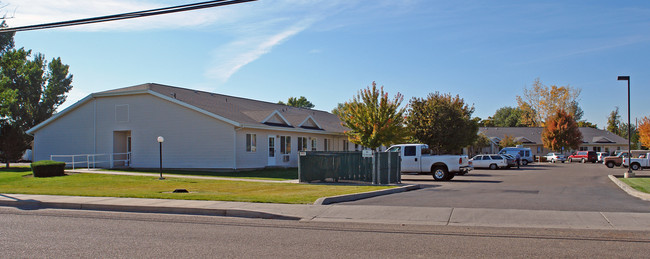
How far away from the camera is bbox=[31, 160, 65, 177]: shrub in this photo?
2523 cm

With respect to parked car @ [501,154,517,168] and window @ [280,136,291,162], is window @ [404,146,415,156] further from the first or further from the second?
parked car @ [501,154,517,168]

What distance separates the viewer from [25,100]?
60250 millimetres

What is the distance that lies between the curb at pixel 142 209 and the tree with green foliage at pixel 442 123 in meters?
33.1

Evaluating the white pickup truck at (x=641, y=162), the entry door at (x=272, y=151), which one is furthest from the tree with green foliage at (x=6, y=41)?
the white pickup truck at (x=641, y=162)

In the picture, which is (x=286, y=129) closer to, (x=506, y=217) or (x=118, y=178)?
(x=118, y=178)

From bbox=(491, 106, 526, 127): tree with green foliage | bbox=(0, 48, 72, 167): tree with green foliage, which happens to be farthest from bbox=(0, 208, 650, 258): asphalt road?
bbox=(491, 106, 526, 127): tree with green foliage

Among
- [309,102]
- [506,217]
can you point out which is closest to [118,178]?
[506,217]

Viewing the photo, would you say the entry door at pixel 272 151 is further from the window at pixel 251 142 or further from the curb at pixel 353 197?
the curb at pixel 353 197

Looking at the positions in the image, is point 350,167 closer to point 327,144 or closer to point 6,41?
point 327,144

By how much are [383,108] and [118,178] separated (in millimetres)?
17592

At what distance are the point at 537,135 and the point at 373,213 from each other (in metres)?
80.0

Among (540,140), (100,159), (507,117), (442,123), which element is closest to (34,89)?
(100,159)

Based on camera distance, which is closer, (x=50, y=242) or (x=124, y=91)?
(x=50, y=242)

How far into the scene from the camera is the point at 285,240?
8.89 metres
